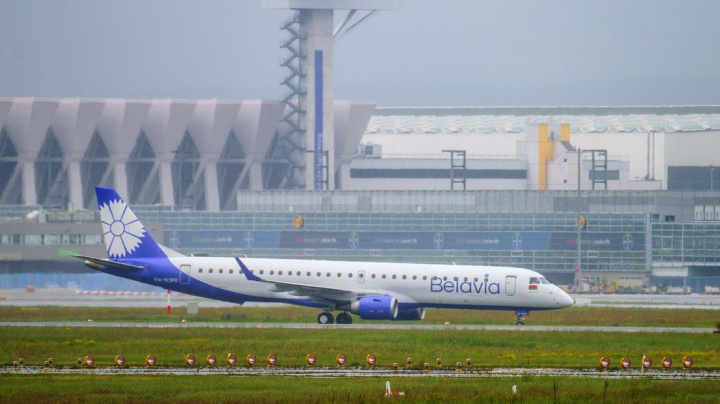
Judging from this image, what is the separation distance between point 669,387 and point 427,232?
104218mm

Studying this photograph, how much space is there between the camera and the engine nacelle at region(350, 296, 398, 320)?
6319 centimetres

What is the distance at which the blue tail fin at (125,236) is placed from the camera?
6800 centimetres

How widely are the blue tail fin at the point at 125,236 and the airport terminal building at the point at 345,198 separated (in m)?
42.9

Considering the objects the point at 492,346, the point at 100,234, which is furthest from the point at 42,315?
the point at 100,234

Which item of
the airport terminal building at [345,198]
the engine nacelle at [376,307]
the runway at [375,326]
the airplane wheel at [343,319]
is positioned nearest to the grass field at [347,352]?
the runway at [375,326]

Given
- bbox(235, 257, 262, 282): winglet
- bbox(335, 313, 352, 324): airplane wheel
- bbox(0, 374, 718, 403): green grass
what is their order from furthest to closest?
bbox(235, 257, 262, 282): winglet → bbox(335, 313, 352, 324): airplane wheel → bbox(0, 374, 718, 403): green grass

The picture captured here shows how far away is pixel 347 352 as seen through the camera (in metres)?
48.8

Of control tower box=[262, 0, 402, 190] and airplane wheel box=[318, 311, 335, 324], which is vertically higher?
control tower box=[262, 0, 402, 190]

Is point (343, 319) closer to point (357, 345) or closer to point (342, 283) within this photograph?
point (342, 283)

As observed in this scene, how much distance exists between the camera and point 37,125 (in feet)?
583

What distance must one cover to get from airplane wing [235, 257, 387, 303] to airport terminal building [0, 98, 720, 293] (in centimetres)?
4842

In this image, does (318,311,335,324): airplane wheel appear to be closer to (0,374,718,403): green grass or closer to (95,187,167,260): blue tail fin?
(95,187,167,260): blue tail fin

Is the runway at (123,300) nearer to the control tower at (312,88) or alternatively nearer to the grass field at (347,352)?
the grass field at (347,352)

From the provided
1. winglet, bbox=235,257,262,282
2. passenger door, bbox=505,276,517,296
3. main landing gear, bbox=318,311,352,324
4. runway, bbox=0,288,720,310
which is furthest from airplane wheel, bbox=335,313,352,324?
runway, bbox=0,288,720,310
